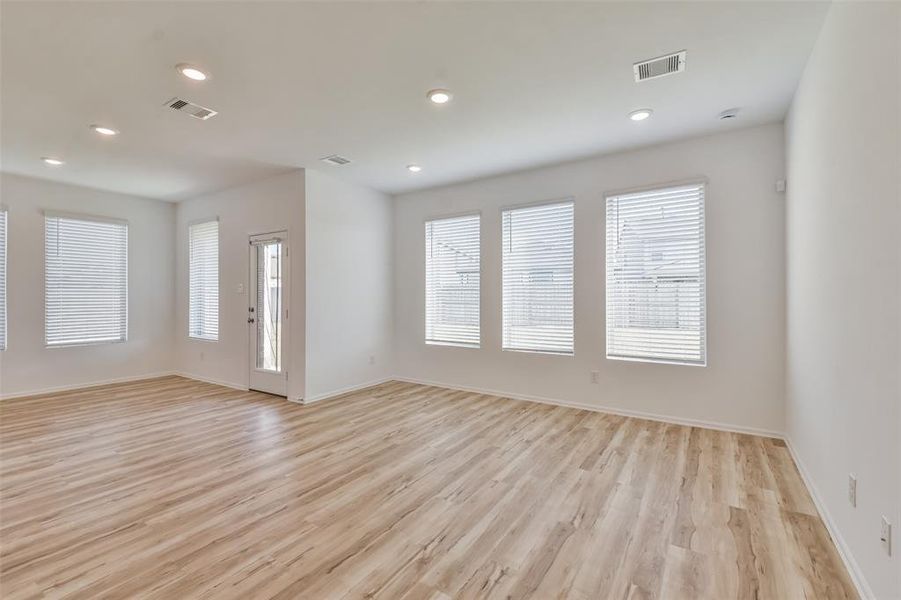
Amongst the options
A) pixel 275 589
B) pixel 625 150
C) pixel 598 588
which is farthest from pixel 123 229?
pixel 598 588

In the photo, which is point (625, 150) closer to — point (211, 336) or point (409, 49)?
→ point (409, 49)

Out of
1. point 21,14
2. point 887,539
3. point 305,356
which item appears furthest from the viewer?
point 305,356

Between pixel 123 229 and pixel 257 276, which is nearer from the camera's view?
pixel 257 276

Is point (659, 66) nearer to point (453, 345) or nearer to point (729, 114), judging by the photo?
point (729, 114)

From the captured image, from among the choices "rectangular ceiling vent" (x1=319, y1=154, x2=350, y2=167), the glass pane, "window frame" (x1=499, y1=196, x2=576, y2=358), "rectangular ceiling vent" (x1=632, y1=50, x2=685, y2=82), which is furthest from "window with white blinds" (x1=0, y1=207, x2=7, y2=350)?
"rectangular ceiling vent" (x1=632, y1=50, x2=685, y2=82)

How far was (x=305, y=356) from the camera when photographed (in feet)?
16.2

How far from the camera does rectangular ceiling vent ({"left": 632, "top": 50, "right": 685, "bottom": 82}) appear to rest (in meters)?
2.65

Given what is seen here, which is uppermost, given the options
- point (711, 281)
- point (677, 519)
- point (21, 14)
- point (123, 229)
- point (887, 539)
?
point (21, 14)

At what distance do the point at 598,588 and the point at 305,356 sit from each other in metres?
4.00

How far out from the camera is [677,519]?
2367 millimetres

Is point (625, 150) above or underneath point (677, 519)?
above

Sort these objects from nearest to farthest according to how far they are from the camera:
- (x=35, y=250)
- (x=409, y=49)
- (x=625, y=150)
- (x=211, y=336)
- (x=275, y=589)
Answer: (x=275, y=589), (x=409, y=49), (x=625, y=150), (x=35, y=250), (x=211, y=336)

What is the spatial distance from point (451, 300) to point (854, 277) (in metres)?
4.26

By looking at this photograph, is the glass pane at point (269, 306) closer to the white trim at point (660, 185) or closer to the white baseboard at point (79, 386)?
the white baseboard at point (79, 386)
